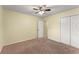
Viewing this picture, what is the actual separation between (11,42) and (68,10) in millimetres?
1382

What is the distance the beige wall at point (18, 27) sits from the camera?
6.44 ft

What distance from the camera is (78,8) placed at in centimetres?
196

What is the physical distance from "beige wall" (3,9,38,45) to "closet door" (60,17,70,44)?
0.58 metres

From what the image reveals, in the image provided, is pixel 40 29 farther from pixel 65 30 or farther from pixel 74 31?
pixel 74 31

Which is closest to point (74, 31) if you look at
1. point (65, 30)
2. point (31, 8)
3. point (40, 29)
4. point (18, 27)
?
point (65, 30)

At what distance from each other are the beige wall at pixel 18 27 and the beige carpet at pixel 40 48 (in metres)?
0.13

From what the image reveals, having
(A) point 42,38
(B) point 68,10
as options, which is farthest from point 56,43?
(B) point 68,10

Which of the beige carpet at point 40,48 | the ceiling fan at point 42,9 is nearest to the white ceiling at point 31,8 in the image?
the ceiling fan at point 42,9

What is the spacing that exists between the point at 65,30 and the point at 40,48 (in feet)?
2.23

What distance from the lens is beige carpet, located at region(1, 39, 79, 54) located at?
Result: 202 centimetres

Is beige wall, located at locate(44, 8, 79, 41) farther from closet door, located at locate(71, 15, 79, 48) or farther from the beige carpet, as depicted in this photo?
closet door, located at locate(71, 15, 79, 48)

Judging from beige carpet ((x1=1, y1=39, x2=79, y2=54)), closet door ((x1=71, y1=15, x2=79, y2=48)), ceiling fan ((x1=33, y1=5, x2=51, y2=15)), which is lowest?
beige carpet ((x1=1, y1=39, x2=79, y2=54))

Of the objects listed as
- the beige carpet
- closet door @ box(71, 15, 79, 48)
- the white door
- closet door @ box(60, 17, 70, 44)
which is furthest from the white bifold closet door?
closet door @ box(71, 15, 79, 48)

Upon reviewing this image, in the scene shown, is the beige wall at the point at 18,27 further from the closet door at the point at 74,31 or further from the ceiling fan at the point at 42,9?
the closet door at the point at 74,31
